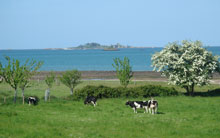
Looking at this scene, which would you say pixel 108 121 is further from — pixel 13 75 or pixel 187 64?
pixel 187 64

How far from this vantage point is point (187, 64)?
4166 cm

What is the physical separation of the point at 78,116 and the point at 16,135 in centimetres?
689

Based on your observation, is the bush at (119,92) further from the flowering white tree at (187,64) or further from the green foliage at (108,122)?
the green foliage at (108,122)

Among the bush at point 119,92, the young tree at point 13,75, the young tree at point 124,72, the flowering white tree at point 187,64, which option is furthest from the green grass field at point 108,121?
the young tree at point 124,72

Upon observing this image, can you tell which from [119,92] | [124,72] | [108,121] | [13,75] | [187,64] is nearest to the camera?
[108,121]

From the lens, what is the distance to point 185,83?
41.2 meters

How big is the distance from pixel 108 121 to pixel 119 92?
15.2 m

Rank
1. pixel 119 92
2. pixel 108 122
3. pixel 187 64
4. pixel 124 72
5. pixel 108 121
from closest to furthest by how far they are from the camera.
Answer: pixel 108 122, pixel 108 121, pixel 119 92, pixel 187 64, pixel 124 72

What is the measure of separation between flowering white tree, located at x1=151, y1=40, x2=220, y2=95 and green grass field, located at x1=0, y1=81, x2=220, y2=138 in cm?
957

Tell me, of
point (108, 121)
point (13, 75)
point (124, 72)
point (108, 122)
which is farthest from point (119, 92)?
point (108, 122)

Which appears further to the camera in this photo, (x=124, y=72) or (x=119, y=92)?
(x=124, y=72)

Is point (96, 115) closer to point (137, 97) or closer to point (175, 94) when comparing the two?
point (137, 97)

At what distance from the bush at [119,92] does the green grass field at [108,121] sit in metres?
5.96

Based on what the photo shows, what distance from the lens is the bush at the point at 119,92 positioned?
36969 millimetres
